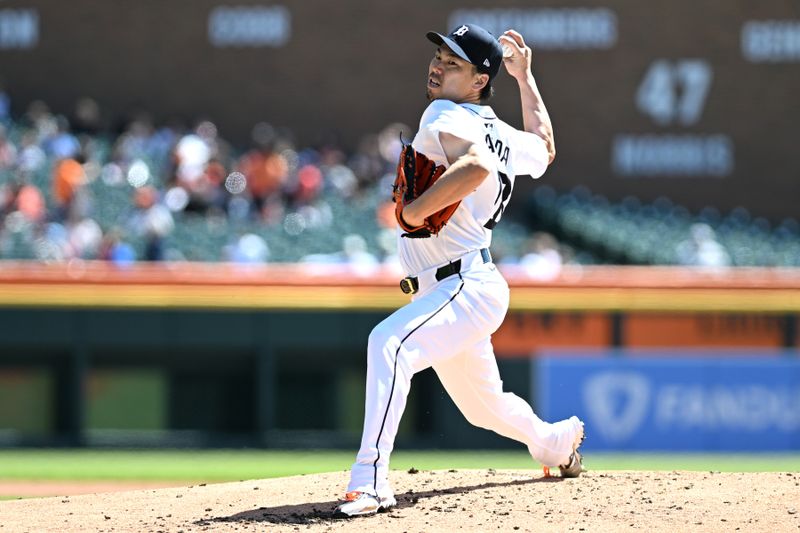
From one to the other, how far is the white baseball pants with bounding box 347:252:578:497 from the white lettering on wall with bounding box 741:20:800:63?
14.0 meters

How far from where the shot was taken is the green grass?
400 inches

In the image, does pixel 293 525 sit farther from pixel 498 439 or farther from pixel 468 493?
pixel 498 439

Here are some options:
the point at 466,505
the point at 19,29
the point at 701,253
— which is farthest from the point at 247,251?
the point at 466,505

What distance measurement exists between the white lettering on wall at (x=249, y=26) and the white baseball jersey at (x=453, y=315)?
13.7m

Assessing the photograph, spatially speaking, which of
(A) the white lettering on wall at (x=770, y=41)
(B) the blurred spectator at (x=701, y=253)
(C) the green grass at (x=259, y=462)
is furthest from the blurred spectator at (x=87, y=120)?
(A) the white lettering on wall at (x=770, y=41)

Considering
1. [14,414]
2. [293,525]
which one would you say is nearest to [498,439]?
[14,414]

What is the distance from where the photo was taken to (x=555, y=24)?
731 inches

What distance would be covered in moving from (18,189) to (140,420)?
3718 millimetres

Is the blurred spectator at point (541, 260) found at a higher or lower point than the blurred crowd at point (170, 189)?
lower

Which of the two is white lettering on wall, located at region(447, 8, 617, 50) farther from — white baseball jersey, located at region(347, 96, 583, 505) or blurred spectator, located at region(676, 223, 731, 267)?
white baseball jersey, located at region(347, 96, 583, 505)

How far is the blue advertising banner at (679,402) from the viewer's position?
38.0 ft

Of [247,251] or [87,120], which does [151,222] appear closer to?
[247,251]

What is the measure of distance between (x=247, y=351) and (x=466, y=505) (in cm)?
651

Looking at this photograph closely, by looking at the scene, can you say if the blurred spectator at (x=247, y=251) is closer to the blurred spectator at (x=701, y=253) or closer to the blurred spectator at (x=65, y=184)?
the blurred spectator at (x=65, y=184)
